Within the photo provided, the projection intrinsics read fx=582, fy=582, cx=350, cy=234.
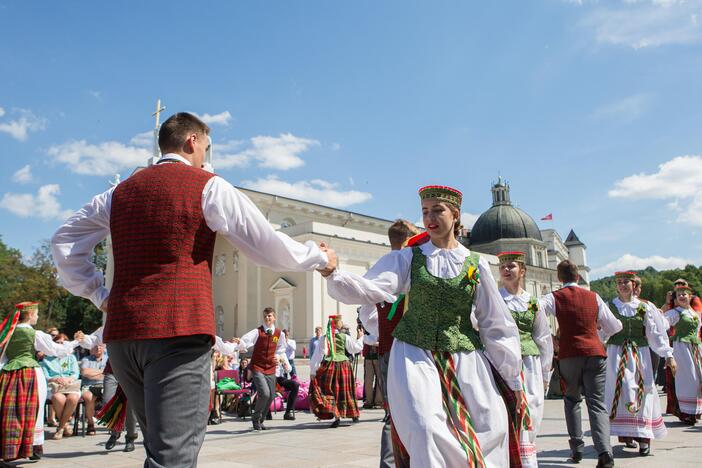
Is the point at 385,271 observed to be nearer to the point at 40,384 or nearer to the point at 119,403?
the point at 119,403

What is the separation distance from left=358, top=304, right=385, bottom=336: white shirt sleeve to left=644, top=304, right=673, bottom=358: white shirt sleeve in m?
4.09

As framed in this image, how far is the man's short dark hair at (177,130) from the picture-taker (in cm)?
304

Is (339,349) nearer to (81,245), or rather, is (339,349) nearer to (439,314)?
(439,314)

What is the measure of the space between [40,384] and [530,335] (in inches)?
263

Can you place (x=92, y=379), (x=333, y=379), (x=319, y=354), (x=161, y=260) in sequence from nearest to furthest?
(x=161, y=260)
(x=333, y=379)
(x=319, y=354)
(x=92, y=379)

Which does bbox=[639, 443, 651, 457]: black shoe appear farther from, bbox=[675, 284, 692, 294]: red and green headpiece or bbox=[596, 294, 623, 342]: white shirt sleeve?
bbox=[675, 284, 692, 294]: red and green headpiece

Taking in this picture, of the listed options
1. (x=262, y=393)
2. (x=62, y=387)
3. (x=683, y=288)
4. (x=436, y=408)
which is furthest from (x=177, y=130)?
(x=683, y=288)

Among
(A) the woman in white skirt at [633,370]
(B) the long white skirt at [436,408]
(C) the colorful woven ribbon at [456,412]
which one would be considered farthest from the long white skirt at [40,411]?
(A) the woman in white skirt at [633,370]

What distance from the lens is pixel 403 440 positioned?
10.8ft

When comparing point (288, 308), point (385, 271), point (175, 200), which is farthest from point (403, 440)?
point (288, 308)

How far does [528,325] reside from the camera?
20.1 ft

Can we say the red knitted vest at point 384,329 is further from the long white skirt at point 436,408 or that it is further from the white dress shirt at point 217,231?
the white dress shirt at point 217,231

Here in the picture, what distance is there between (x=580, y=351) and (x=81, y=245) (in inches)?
211

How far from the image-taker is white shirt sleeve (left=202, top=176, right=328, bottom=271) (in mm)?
2777
